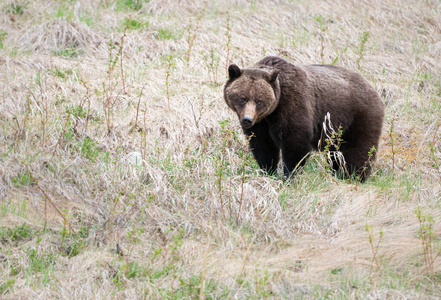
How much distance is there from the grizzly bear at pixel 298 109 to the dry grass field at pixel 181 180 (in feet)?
1.19

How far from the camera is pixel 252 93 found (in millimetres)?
6480

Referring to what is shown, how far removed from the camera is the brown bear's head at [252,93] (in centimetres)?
644

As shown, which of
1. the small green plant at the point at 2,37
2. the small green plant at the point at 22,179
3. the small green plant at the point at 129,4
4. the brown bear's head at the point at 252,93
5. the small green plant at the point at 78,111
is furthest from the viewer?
the small green plant at the point at 129,4

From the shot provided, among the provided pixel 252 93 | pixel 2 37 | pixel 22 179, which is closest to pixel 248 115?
pixel 252 93

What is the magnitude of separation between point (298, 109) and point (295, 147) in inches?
19.5

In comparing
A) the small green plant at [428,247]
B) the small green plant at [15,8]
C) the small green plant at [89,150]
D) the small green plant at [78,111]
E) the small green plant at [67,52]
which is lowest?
the small green plant at [89,150]

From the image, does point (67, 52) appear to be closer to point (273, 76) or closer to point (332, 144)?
point (273, 76)

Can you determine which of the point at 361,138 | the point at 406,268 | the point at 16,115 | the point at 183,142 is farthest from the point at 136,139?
the point at 406,268

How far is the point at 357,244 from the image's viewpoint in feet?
16.8

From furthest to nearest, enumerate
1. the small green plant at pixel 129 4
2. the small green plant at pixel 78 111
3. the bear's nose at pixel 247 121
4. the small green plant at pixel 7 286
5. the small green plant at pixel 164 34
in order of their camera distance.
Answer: the small green plant at pixel 129 4, the small green plant at pixel 164 34, the small green plant at pixel 78 111, the bear's nose at pixel 247 121, the small green plant at pixel 7 286

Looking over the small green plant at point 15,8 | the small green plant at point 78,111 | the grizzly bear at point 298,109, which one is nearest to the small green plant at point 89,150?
the small green plant at point 78,111

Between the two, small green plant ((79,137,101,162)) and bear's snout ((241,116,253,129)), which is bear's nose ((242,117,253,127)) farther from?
small green plant ((79,137,101,162))

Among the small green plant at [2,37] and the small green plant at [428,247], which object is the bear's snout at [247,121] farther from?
the small green plant at [2,37]

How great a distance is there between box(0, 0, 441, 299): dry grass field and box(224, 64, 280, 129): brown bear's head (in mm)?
334
